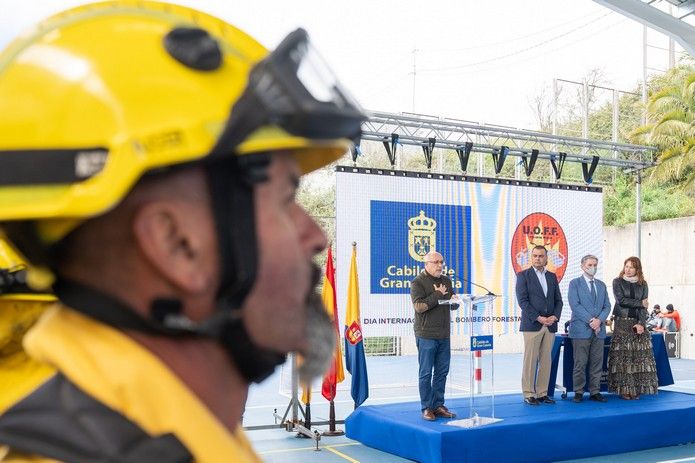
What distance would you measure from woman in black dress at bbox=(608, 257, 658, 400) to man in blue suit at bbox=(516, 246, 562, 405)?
36.4 inches

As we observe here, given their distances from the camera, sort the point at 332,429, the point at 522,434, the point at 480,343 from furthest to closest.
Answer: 1. the point at 332,429
2. the point at 480,343
3. the point at 522,434

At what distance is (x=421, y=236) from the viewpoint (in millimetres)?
7789

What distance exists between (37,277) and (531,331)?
674cm

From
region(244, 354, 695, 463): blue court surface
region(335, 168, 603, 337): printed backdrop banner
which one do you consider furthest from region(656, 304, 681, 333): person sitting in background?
region(244, 354, 695, 463): blue court surface

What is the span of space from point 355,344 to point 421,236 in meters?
1.75

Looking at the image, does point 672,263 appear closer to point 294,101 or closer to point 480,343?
point 480,343

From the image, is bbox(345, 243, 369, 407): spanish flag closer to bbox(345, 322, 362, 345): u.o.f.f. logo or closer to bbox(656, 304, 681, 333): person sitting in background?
bbox(345, 322, 362, 345): u.o.f.f. logo

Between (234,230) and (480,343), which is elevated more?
(234,230)

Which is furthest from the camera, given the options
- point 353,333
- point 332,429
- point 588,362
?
point 588,362

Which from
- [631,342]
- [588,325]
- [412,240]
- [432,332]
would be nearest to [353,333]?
[432,332]

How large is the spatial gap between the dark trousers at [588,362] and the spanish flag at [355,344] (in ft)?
7.95

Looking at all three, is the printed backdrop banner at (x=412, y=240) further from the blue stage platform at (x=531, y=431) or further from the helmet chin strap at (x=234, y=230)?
the helmet chin strap at (x=234, y=230)

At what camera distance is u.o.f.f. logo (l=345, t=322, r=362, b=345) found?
660 cm

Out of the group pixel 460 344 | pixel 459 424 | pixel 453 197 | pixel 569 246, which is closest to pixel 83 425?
pixel 459 424
